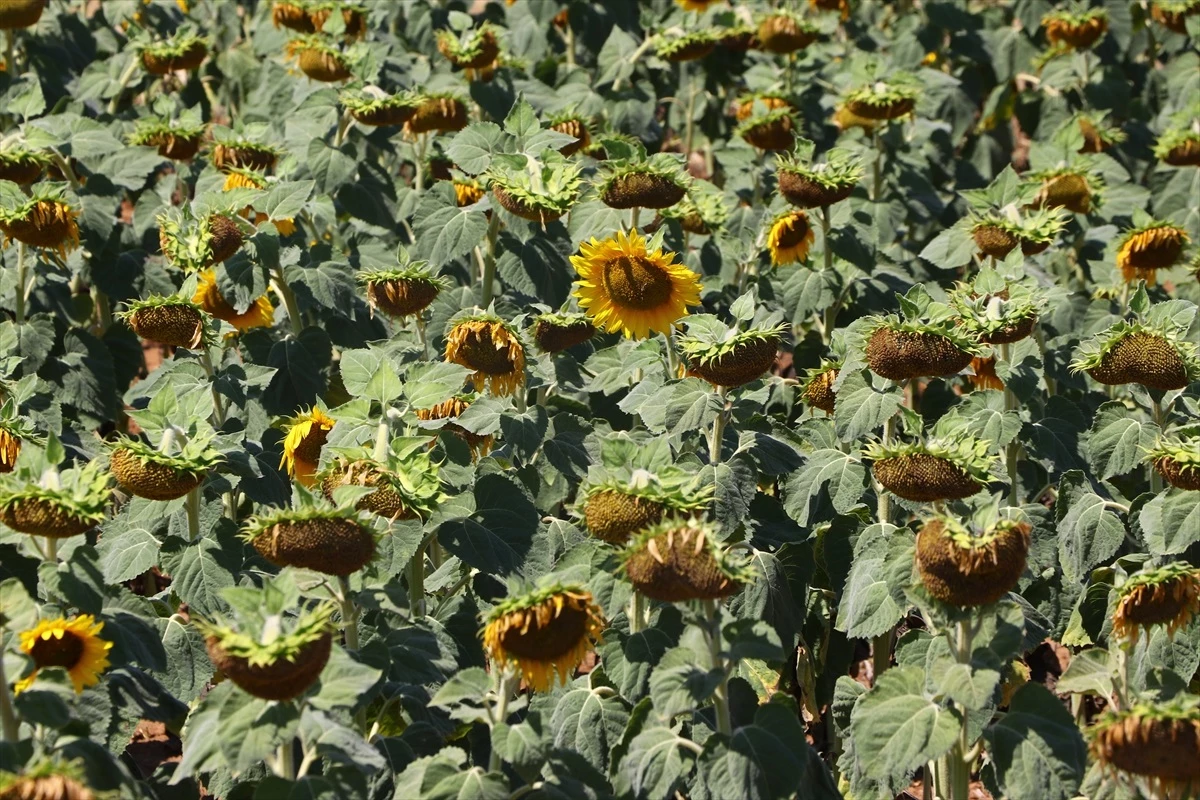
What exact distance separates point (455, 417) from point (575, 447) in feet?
0.88

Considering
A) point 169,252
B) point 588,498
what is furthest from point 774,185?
point 588,498

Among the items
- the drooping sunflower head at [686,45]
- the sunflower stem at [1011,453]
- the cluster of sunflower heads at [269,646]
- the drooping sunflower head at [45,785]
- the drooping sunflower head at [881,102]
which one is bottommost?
the sunflower stem at [1011,453]

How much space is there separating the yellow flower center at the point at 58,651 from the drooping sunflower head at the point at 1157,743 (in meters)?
1.70

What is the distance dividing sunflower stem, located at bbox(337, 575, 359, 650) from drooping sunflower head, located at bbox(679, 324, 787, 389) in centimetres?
79

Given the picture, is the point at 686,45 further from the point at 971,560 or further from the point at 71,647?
the point at 71,647

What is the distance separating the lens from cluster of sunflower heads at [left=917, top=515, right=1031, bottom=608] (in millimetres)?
2471

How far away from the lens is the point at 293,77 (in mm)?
5387

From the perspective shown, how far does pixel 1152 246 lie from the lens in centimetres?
411

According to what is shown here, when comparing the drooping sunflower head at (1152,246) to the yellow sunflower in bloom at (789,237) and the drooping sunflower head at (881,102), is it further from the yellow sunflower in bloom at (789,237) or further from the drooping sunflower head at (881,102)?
the yellow sunflower in bloom at (789,237)

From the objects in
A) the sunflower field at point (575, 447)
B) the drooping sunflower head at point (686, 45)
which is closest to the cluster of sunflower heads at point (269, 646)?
the sunflower field at point (575, 447)

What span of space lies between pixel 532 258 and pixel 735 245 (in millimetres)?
778

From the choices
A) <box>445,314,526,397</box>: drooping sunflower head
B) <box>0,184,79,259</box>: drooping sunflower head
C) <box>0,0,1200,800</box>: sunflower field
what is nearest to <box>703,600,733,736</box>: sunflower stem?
<box>0,0,1200,800</box>: sunflower field

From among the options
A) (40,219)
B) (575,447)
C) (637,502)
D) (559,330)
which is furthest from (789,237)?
(40,219)

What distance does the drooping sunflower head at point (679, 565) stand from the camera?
2.43 metres
